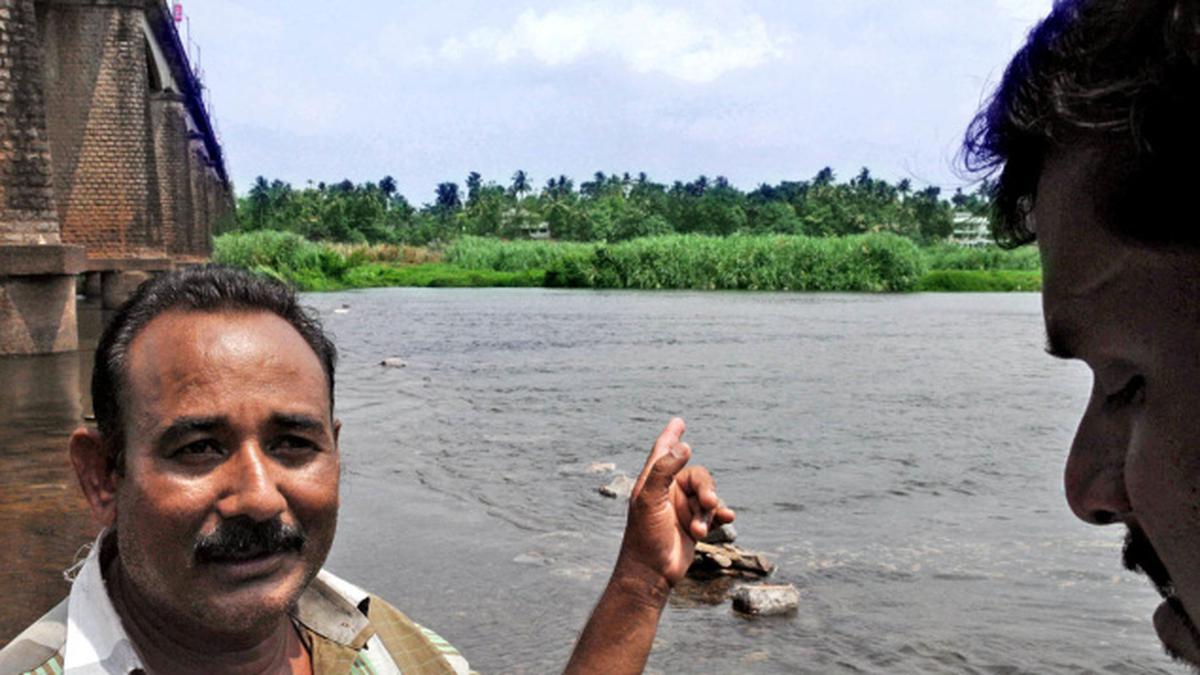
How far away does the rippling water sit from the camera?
6133 millimetres

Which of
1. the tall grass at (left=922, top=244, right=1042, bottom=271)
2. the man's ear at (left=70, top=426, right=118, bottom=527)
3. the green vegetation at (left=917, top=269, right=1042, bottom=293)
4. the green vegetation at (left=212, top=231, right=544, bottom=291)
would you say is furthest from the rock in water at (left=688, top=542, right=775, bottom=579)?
the tall grass at (left=922, top=244, right=1042, bottom=271)

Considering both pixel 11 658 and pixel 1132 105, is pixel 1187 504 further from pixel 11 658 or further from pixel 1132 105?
pixel 11 658

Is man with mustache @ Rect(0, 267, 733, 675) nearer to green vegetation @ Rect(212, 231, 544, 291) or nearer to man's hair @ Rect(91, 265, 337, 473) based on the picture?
man's hair @ Rect(91, 265, 337, 473)

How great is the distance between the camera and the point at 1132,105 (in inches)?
28.8

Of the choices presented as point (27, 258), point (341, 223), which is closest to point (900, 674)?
point (27, 258)

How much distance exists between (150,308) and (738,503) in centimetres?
793

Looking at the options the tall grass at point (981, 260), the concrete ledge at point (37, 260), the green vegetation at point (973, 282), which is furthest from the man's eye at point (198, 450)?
the tall grass at point (981, 260)

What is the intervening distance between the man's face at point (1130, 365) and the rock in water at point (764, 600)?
18.5 ft

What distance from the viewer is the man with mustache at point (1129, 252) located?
719 mm

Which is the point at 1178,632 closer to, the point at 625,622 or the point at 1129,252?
the point at 1129,252

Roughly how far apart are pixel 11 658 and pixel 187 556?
9.6 inches

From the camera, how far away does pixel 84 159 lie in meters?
21.4

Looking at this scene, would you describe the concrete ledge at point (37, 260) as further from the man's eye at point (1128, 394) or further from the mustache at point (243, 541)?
the man's eye at point (1128, 394)

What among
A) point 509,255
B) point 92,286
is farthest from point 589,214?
point 92,286
